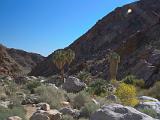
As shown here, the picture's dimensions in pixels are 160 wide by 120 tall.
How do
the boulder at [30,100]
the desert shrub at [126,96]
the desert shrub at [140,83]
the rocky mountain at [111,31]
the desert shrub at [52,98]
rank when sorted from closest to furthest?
the desert shrub at [52,98], the boulder at [30,100], the desert shrub at [126,96], the desert shrub at [140,83], the rocky mountain at [111,31]

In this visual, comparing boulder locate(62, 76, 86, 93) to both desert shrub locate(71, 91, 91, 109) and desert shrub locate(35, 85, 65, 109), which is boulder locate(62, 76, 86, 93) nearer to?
desert shrub locate(35, 85, 65, 109)

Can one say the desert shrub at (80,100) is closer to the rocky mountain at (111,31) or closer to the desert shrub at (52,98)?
the desert shrub at (52,98)

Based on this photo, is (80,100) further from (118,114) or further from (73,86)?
(73,86)

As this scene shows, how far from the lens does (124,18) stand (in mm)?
118000

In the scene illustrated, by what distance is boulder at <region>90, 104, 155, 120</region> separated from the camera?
10.1 m

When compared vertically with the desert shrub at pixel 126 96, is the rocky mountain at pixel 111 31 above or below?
above

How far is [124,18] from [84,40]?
13458 mm

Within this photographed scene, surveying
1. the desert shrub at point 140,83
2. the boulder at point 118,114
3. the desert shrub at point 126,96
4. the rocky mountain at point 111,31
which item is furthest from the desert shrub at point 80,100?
the rocky mountain at point 111,31

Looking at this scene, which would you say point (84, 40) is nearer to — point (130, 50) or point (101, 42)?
point (101, 42)

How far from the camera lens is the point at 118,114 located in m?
10.3

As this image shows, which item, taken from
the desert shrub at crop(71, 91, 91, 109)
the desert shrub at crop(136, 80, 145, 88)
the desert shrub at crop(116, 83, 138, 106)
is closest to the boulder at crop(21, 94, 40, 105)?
the desert shrub at crop(71, 91, 91, 109)

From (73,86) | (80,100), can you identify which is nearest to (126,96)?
(80,100)

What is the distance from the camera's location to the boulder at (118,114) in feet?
33.3

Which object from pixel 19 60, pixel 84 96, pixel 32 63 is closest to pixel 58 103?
pixel 84 96
